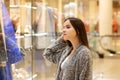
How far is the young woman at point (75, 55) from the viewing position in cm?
260

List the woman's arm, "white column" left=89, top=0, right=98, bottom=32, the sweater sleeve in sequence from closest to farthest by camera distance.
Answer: the woman's arm < the sweater sleeve < "white column" left=89, top=0, right=98, bottom=32

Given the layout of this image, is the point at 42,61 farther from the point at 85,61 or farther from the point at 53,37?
the point at 85,61

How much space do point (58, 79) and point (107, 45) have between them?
891 cm

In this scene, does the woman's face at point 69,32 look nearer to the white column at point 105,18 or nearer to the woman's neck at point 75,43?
the woman's neck at point 75,43

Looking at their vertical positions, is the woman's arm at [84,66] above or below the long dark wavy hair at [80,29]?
below

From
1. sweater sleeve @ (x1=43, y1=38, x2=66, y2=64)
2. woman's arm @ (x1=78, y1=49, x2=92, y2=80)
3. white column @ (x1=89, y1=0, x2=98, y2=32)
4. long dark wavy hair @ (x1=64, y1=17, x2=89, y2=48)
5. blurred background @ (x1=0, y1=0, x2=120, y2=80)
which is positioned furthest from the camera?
white column @ (x1=89, y1=0, x2=98, y2=32)

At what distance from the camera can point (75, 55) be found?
265 cm

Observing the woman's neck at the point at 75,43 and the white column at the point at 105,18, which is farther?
the white column at the point at 105,18

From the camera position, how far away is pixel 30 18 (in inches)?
193

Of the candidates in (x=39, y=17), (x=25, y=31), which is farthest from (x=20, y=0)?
(x=39, y=17)

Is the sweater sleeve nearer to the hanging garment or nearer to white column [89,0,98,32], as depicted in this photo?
the hanging garment

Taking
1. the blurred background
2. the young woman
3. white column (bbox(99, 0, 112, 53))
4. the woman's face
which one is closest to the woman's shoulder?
the young woman

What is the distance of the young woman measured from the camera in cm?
260

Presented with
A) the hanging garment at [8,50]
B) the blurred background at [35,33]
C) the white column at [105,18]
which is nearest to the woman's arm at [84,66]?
the hanging garment at [8,50]
